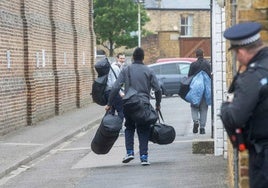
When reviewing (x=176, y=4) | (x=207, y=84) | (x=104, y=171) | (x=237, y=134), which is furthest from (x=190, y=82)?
(x=176, y=4)

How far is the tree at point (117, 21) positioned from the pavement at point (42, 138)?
90.8ft

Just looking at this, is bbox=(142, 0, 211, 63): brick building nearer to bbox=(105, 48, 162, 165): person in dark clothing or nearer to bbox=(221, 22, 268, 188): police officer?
bbox=(105, 48, 162, 165): person in dark clothing

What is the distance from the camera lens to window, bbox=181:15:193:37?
6569 centimetres

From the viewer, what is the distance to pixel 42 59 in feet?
70.8

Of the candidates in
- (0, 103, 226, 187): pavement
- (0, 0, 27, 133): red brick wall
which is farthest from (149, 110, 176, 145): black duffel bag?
(0, 0, 27, 133): red brick wall

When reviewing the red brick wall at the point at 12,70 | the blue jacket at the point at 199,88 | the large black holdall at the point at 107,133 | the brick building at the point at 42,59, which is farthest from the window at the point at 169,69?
the large black holdall at the point at 107,133

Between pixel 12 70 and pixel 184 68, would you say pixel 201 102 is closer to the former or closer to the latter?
pixel 12 70

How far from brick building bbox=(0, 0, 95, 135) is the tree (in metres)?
21.7

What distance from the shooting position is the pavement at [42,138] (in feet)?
42.6

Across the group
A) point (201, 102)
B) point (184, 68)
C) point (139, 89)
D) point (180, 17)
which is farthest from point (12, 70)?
point (180, 17)

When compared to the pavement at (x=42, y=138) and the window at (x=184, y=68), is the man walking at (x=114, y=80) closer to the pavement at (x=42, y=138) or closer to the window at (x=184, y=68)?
the pavement at (x=42, y=138)

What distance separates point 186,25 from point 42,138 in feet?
163

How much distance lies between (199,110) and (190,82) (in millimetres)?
761

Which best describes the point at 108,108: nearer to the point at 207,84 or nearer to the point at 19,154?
the point at 19,154
